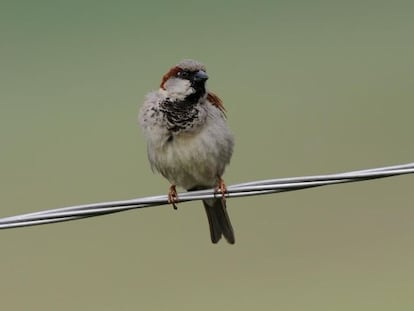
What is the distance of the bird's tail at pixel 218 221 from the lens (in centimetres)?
550

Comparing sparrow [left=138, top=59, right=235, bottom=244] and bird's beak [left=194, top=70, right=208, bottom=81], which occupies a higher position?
bird's beak [left=194, top=70, right=208, bottom=81]

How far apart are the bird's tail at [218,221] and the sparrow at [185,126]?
17.3 inches

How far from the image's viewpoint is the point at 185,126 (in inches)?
193

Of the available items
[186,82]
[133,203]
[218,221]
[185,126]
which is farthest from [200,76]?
[133,203]

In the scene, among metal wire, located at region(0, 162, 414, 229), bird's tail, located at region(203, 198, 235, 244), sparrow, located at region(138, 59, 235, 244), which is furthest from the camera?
bird's tail, located at region(203, 198, 235, 244)

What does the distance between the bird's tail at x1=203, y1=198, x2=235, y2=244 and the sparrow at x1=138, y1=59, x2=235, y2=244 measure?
44 cm

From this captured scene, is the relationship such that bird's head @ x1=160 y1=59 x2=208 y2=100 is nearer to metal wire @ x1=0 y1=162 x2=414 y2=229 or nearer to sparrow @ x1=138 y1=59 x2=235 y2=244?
sparrow @ x1=138 y1=59 x2=235 y2=244

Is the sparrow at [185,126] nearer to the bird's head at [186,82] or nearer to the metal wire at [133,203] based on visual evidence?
the bird's head at [186,82]

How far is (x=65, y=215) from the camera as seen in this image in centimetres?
358

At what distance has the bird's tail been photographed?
550 cm

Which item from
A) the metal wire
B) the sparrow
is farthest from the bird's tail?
the metal wire

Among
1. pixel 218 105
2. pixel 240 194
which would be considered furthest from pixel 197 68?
pixel 240 194

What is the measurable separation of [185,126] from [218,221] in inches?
31.0

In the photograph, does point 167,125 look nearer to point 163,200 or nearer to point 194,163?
point 194,163
